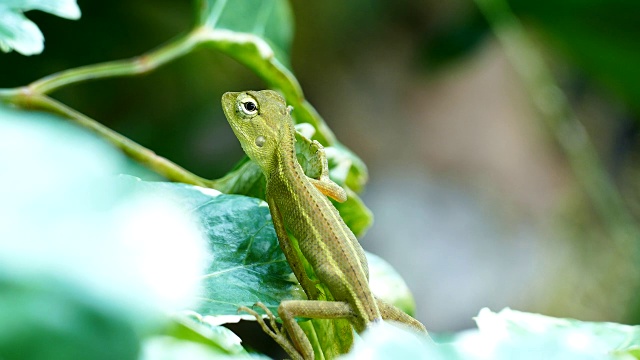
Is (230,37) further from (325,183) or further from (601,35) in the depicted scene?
(601,35)

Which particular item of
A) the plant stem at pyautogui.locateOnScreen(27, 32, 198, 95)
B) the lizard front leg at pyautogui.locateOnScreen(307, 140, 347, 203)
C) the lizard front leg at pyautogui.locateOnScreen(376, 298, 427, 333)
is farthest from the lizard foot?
the plant stem at pyautogui.locateOnScreen(27, 32, 198, 95)

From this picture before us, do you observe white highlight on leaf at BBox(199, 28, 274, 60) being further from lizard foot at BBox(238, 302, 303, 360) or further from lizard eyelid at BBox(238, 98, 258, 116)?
lizard foot at BBox(238, 302, 303, 360)

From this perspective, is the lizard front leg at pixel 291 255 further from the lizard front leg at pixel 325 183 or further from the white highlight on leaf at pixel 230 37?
the white highlight on leaf at pixel 230 37

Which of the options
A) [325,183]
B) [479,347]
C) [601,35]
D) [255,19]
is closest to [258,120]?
[325,183]

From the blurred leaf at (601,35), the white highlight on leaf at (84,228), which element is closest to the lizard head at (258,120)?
the white highlight on leaf at (84,228)

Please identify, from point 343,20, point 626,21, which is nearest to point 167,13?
point 343,20

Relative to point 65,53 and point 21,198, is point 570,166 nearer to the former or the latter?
point 65,53
